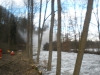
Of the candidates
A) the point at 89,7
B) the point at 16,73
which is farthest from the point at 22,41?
the point at 89,7

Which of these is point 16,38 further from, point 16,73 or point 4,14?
point 16,73

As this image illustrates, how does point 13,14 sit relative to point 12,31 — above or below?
above

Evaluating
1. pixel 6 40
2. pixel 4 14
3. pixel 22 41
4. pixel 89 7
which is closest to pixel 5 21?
pixel 4 14

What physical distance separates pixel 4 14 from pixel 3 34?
446 cm

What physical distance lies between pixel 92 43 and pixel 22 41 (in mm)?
20785

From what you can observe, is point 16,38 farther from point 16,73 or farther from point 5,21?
point 16,73

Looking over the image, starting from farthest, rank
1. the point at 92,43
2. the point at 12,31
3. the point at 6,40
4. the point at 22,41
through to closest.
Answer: the point at 92,43, the point at 22,41, the point at 12,31, the point at 6,40

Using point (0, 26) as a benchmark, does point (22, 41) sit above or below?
below

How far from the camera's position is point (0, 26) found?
83.6 feet

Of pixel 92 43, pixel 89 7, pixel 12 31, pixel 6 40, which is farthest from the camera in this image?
pixel 92 43

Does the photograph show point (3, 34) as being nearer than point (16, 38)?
Yes

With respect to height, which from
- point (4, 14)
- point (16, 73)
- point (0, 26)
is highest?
point (4, 14)

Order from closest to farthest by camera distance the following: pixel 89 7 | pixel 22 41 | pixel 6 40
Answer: pixel 89 7 < pixel 6 40 < pixel 22 41

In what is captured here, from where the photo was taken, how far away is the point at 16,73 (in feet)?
23.5
